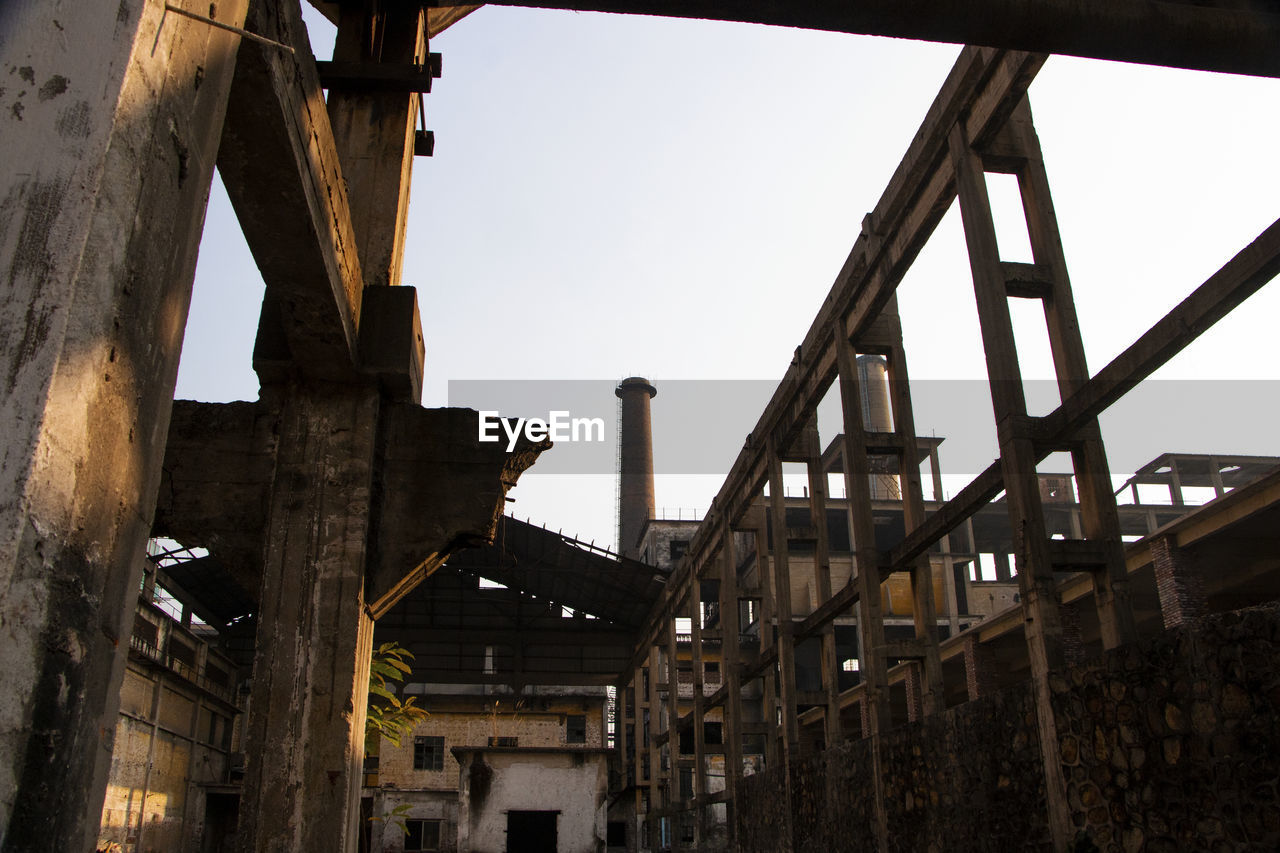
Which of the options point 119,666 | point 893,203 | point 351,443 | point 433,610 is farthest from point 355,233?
point 433,610

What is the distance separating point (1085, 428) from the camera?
7.49 meters

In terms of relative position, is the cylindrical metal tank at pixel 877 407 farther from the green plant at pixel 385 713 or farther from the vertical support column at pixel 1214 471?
the green plant at pixel 385 713

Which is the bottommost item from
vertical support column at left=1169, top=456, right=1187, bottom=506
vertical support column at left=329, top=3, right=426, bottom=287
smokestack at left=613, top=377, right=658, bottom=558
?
vertical support column at left=329, top=3, right=426, bottom=287

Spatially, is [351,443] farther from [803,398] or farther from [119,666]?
[803,398]

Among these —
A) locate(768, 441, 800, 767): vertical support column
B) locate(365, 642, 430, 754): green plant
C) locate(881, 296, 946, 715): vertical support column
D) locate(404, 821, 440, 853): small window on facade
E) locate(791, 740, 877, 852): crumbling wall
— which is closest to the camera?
locate(881, 296, 946, 715): vertical support column

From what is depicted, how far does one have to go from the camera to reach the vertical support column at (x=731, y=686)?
1788cm

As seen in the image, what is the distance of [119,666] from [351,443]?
3.50 m

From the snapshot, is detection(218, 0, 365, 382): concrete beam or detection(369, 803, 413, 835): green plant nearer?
detection(218, 0, 365, 382): concrete beam

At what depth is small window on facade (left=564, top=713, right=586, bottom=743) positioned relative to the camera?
34.0 metres

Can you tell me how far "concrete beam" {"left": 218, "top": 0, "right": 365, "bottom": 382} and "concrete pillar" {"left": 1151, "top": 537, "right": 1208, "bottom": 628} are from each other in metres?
12.8

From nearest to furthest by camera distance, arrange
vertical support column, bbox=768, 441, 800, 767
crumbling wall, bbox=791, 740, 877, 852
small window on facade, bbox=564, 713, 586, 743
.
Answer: crumbling wall, bbox=791, 740, 877, 852 < vertical support column, bbox=768, 441, 800, 767 < small window on facade, bbox=564, 713, 586, 743

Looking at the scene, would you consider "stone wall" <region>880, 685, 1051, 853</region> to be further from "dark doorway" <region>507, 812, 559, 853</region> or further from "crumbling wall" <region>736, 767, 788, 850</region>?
"dark doorway" <region>507, 812, 559, 853</region>

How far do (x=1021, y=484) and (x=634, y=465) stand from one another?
35609 millimetres

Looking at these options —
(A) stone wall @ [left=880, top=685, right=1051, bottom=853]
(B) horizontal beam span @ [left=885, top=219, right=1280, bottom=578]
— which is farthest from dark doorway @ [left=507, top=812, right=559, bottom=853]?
(B) horizontal beam span @ [left=885, top=219, right=1280, bottom=578]
